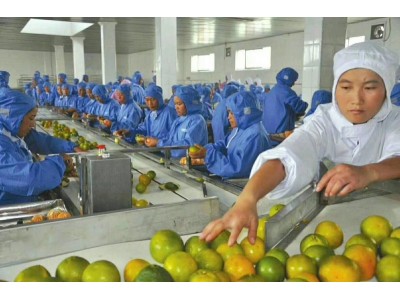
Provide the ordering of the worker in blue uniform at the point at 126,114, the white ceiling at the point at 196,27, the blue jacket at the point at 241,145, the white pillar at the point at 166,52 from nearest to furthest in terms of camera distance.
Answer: the blue jacket at the point at 241,145, the worker in blue uniform at the point at 126,114, the white pillar at the point at 166,52, the white ceiling at the point at 196,27

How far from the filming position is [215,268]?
1100mm

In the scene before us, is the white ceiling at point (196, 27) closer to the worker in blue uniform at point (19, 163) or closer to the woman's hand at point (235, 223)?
the worker in blue uniform at point (19, 163)

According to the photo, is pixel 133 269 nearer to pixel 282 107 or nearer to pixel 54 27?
pixel 282 107

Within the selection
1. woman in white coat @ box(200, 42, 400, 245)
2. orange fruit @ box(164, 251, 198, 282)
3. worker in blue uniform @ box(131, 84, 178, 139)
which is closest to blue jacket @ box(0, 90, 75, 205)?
orange fruit @ box(164, 251, 198, 282)

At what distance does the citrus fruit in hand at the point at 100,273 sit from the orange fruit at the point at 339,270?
0.55m

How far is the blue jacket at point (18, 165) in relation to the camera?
198 cm

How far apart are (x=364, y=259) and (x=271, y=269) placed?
0.27 m

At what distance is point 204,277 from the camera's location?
953mm

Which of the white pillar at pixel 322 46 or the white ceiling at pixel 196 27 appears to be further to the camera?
the white ceiling at pixel 196 27

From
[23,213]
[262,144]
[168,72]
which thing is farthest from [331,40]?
[23,213]

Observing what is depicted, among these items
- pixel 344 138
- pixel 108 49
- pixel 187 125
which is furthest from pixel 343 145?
pixel 108 49

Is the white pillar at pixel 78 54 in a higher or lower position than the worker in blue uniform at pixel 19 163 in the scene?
higher

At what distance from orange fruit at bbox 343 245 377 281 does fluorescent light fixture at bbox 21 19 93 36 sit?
453 inches

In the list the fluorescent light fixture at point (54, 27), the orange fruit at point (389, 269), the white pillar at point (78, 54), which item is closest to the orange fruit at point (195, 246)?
the orange fruit at point (389, 269)
